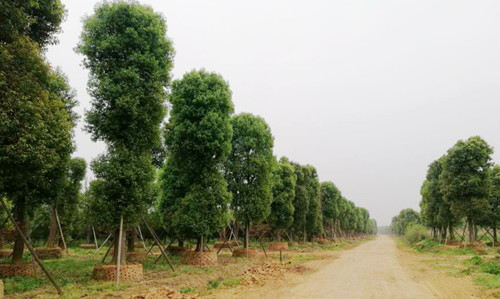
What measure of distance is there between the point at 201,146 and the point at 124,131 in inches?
234

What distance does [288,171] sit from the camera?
38500 mm

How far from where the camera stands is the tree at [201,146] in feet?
67.1

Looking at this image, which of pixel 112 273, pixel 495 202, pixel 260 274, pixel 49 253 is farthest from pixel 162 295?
pixel 495 202

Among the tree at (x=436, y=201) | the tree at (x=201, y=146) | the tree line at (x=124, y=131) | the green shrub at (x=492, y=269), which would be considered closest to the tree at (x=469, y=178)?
→ the tree at (x=436, y=201)

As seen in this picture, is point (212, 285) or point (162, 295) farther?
point (212, 285)

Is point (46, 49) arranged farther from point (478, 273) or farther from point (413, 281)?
point (478, 273)

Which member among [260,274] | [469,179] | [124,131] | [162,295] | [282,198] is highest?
[124,131]

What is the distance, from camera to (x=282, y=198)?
37.1m

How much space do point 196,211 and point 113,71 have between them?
9900mm

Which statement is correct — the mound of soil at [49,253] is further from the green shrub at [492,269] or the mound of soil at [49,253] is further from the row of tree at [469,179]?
the row of tree at [469,179]

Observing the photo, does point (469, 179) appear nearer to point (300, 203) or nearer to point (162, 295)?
point (300, 203)

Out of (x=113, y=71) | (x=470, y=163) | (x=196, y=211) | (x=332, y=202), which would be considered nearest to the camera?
(x=113, y=71)

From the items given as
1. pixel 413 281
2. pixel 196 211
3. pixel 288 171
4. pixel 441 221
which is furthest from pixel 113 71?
pixel 441 221

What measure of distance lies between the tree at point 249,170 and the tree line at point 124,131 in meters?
0.09
